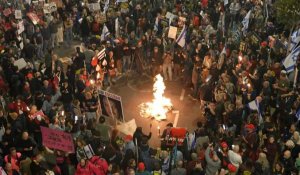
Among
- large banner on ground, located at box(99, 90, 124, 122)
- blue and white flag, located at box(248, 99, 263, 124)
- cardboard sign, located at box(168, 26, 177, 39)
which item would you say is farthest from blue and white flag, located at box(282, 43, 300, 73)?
large banner on ground, located at box(99, 90, 124, 122)

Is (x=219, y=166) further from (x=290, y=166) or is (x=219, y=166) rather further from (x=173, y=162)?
(x=290, y=166)

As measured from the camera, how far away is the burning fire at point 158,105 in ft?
58.7

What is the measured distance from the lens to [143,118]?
58.1 feet

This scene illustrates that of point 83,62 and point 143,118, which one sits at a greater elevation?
point 83,62

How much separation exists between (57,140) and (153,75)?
8.75 m

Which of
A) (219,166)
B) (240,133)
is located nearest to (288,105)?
(240,133)

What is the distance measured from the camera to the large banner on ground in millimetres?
14166

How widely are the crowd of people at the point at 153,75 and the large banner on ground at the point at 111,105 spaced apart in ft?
1.97

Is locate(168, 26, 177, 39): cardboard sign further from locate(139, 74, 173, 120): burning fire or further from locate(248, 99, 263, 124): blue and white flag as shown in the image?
locate(248, 99, 263, 124): blue and white flag

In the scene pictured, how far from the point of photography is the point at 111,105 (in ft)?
47.1

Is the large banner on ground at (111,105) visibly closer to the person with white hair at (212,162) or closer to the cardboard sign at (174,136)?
the cardboard sign at (174,136)

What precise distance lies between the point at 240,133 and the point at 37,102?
6.42 metres

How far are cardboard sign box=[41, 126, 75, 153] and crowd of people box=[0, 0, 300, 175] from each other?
0.94ft

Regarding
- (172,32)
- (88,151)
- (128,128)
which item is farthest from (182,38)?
(88,151)
